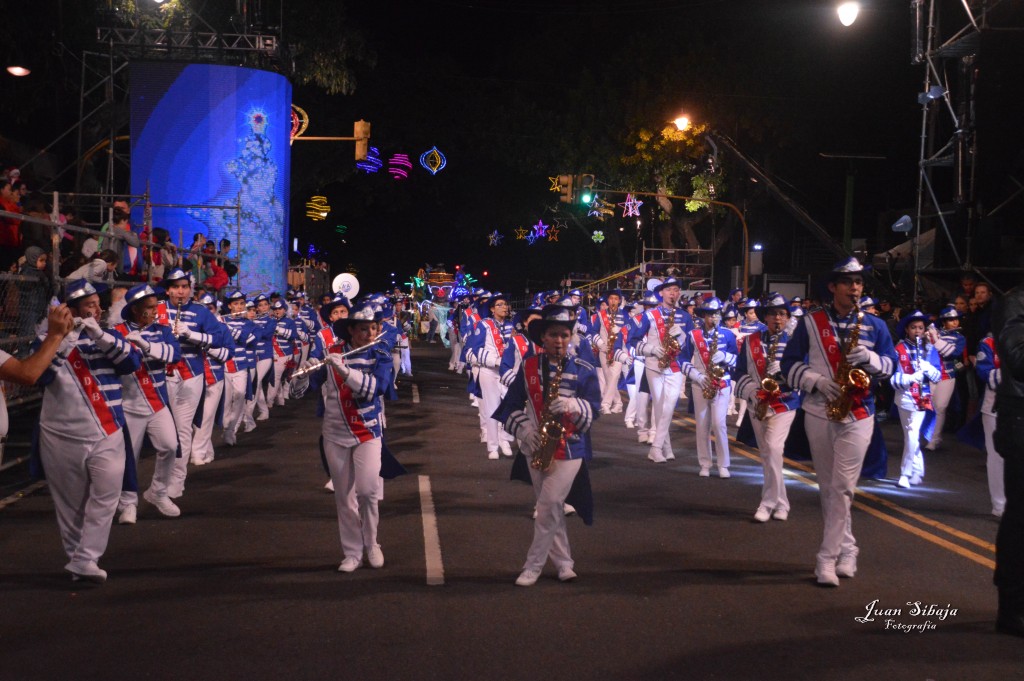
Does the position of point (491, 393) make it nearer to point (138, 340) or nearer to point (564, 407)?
point (138, 340)

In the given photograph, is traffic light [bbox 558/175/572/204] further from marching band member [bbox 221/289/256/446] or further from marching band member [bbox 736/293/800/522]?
marching band member [bbox 736/293/800/522]

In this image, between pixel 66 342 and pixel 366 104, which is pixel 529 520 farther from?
pixel 366 104

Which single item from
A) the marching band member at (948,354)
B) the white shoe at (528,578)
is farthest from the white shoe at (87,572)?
the marching band member at (948,354)

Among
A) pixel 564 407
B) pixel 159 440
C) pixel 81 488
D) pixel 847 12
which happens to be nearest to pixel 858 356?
pixel 564 407

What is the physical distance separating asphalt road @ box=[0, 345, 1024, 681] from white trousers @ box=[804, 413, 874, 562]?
1.03ft

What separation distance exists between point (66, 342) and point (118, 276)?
32.0ft

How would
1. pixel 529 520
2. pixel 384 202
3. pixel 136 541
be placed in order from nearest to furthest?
pixel 136 541 → pixel 529 520 → pixel 384 202

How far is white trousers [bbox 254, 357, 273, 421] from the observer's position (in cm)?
1720

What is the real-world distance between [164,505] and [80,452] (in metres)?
2.42

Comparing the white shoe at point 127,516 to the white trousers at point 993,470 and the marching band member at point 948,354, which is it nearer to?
the white trousers at point 993,470

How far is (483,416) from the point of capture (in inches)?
566

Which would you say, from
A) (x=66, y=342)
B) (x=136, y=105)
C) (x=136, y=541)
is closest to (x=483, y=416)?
(x=136, y=541)

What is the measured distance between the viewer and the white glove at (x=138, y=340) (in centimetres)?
839

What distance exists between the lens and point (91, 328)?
7.39 metres
